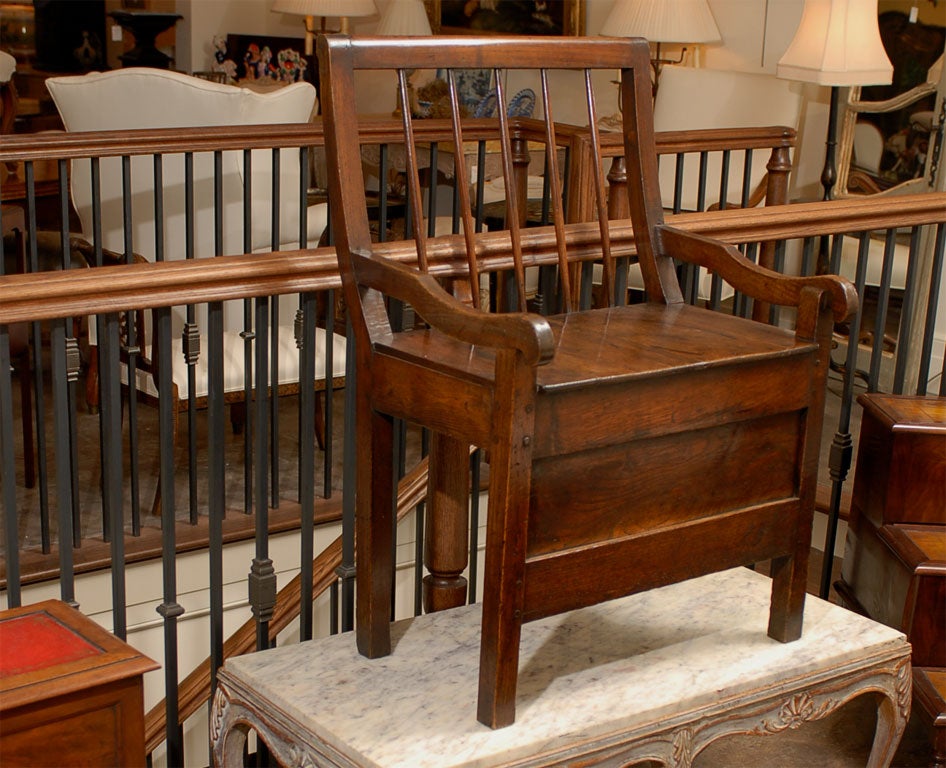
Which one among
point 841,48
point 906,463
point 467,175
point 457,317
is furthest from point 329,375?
point 841,48

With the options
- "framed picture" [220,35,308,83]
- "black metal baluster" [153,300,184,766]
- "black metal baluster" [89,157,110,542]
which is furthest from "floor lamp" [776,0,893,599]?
"framed picture" [220,35,308,83]

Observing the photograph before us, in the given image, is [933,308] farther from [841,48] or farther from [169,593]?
[841,48]

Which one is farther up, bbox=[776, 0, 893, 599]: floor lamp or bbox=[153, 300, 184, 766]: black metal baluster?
bbox=[776, 0, 893, 599]: floor lamp

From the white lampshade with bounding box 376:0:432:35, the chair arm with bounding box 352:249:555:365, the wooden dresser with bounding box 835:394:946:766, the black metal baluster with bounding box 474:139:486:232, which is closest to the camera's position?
the chair arm with bounding box 352:249:555:365

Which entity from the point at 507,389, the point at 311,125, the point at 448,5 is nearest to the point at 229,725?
the point at 507,389

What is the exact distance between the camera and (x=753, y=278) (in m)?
1.89

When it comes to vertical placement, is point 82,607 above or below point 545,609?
below

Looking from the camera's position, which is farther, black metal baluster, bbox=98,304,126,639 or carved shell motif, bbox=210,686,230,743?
carved shell motif, bbox=210,686,230,743

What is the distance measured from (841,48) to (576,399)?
361 centimetres

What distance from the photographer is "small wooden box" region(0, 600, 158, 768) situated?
153 centimetres

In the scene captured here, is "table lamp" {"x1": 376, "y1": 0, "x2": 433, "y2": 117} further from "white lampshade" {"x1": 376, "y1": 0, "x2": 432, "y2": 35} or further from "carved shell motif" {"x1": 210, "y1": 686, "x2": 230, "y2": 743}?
"carved shell motif" {"x1": 210, "y1": 686, "x2": 230, "y2": 743}

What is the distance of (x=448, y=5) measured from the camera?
7.93 metres

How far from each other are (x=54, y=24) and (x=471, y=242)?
8.49 m

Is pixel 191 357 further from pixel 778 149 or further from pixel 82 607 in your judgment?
pixel 778 149
